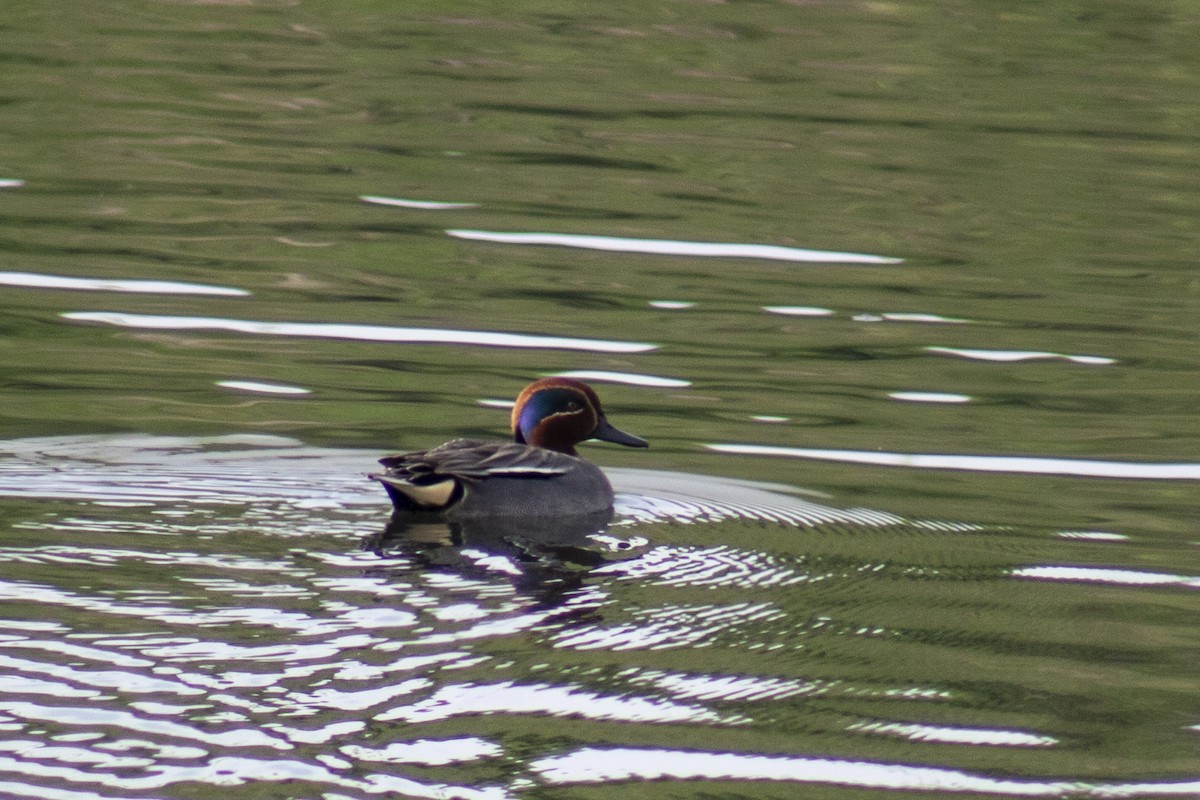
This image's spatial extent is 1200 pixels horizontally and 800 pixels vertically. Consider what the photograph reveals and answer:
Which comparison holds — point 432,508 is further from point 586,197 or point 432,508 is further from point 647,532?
point 586,197

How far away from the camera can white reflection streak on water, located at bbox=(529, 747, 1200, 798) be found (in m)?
5.82

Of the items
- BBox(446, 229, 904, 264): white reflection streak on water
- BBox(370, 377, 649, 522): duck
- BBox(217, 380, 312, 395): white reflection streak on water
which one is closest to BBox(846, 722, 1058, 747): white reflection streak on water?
BBox(370, 377, 649, 522): duck

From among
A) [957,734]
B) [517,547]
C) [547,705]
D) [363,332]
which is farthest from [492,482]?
[363,332]

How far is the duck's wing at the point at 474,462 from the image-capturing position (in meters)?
8.38

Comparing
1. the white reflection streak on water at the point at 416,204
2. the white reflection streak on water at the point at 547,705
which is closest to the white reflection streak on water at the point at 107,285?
the white reflection streak on water at the point at 416,204

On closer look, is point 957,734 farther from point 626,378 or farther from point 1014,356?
point 1014,356

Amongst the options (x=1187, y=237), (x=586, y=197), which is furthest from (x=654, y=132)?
(x=1187, y=237)

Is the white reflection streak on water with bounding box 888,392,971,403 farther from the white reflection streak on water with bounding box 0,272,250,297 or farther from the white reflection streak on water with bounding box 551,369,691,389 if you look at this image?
the white reflection streak on water with bounding box 0,272,250,297

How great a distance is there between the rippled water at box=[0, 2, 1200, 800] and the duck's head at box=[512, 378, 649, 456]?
291 millimetres

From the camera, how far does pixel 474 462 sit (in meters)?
8.61

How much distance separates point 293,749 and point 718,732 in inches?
49.6

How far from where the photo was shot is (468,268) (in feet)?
43.5

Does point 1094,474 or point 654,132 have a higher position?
point 654,132

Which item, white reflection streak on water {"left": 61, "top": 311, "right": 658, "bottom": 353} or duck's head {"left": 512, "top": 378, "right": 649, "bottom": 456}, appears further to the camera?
white reflection streak on water {"left": 61, "top": 311, "right": 658, "bottom": 353}
